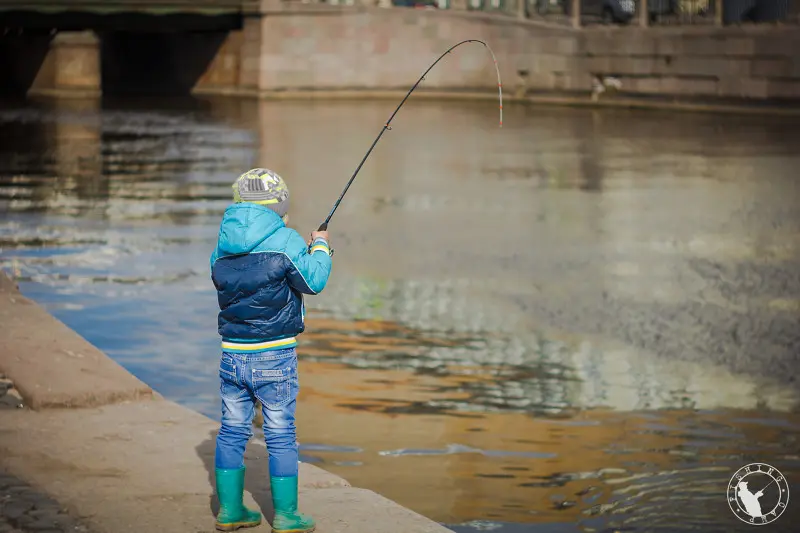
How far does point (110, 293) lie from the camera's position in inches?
509

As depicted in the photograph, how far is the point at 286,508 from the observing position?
5.84 m

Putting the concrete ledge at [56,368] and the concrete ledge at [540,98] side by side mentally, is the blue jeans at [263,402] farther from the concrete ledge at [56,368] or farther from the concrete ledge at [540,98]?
the concrete ledge at [540,98]

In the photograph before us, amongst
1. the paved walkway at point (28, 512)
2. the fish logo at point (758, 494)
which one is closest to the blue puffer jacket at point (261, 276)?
the paved walkway at point (28, 512)

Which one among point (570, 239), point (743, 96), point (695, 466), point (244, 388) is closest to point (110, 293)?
point (570, 239)

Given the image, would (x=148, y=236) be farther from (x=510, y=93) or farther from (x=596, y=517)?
(x=510, y=93)

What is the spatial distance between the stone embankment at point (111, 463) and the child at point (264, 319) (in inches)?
8.2

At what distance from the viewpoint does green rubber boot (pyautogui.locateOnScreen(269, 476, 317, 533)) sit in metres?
5.81

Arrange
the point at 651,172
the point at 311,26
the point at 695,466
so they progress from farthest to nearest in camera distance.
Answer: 1. the point at 311,26
2. the point at 651,172
3. the point at 695,466

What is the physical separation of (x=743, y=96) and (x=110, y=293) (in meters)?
26.4

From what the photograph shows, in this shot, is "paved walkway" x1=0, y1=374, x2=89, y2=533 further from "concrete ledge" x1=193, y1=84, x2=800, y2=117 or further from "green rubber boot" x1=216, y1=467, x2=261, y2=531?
"concrete ledge" x1=193, y1=84, x2=800, y2=117

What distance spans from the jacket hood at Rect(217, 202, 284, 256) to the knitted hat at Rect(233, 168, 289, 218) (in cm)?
2

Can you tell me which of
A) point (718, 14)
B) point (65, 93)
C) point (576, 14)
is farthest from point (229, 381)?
point (65, 93)

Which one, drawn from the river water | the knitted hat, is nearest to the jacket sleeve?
the knitted hat

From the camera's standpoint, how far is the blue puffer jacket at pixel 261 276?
5.73m
